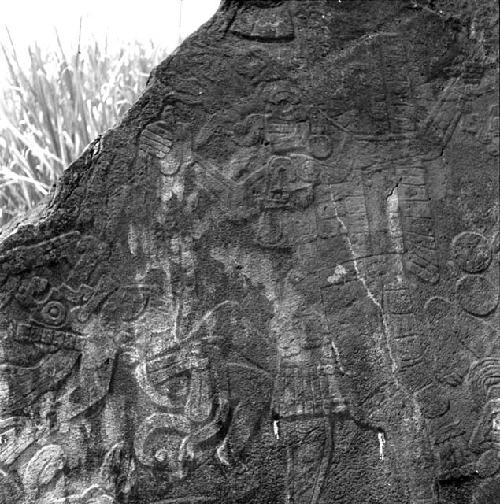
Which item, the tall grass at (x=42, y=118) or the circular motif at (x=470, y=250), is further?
the tall grass at (x=42, y=118)

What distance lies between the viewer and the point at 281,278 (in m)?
1.84

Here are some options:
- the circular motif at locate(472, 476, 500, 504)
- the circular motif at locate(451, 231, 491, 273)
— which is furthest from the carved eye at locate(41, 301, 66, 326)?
the circular motif at locate(472, 476, 500, 504)

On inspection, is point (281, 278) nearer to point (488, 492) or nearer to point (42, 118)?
point (488, 492)

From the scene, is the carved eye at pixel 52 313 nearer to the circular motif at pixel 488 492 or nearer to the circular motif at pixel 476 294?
the circular motif at pixel 476 294

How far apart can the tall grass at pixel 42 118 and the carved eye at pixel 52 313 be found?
1.04m

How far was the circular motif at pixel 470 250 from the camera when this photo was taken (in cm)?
186

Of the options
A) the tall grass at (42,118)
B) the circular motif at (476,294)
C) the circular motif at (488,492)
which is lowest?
the circular motif at (488,492)

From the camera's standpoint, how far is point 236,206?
1823 millimetres

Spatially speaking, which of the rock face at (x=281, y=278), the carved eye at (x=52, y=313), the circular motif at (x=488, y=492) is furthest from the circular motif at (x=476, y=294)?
the carved eye at (x=52, y=313)

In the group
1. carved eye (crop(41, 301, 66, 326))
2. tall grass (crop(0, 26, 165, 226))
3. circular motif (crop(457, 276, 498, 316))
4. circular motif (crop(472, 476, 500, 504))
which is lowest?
circular motif (crop(472, 476, 500, 504))

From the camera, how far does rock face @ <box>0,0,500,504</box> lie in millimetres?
1795

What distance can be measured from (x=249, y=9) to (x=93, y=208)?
1.77ft

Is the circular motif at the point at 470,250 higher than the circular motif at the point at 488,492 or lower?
higher

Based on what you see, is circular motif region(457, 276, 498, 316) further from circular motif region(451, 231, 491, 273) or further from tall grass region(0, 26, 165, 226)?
tall grass region(0, 26, 165, 226)
